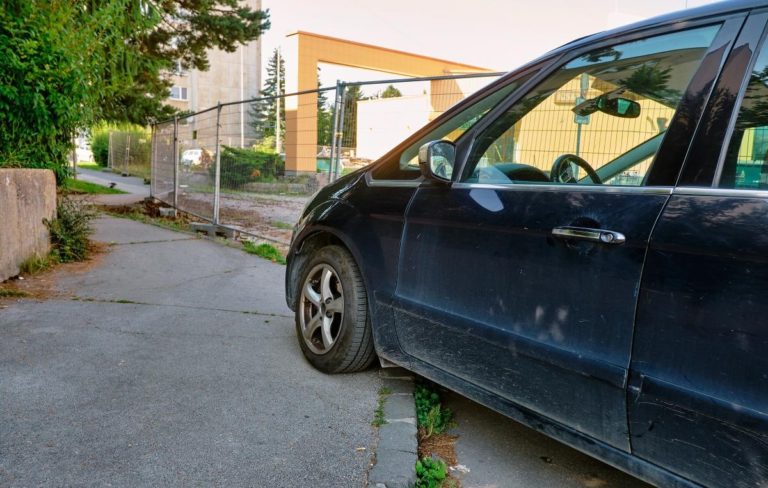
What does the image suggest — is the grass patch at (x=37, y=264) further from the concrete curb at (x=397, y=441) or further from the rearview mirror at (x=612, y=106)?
the rearview mirror at (x=612, y=106)

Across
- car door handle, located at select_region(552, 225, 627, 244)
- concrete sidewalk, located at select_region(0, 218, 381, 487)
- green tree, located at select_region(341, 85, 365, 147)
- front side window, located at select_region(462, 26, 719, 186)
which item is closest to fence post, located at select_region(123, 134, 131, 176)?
green tree, located at select_region(341, 85, 365, 147)

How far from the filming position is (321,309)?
3.71 metres

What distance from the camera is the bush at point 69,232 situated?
22.3ft

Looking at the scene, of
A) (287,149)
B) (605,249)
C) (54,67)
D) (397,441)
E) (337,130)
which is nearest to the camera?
(605,249)

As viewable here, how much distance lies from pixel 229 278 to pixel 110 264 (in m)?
1.61

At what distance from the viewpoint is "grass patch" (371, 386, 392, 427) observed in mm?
3061

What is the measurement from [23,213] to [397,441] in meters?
4.99

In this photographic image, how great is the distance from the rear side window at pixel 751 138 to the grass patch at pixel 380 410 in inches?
76.6

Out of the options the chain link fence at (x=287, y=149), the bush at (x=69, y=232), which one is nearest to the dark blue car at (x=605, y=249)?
the chain link fence at (x=287, y=149)

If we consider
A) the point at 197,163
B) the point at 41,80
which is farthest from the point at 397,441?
the point at 197,163

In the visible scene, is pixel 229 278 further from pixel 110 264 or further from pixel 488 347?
pixel 488 347

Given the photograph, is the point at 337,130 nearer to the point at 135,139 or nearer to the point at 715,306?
the point at 715,306

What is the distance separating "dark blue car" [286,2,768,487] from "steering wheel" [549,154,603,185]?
0.4 inches

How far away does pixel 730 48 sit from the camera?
2.01 m
